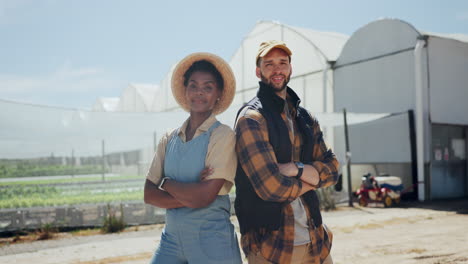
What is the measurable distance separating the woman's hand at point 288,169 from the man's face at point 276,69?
0.31 m

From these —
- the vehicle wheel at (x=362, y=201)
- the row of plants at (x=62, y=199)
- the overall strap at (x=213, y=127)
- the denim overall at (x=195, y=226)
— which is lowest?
the vehicle wheel at (x=362, y=201)

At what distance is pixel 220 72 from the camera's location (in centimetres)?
201

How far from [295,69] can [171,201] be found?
12.0 metres

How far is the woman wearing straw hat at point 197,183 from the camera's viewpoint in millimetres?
1655

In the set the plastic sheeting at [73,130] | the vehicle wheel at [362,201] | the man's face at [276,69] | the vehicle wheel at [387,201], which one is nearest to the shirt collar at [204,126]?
the man's face at [276,69]

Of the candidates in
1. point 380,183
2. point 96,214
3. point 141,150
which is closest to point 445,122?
point 380,183

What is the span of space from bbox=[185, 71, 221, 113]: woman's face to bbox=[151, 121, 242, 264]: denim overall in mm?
127

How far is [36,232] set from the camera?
252 inches

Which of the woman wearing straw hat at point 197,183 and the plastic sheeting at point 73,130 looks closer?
the woman wearing straw hat at point 197,183

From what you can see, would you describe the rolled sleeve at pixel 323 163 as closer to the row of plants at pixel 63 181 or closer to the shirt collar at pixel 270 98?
the shirt collar at pixel 270 98

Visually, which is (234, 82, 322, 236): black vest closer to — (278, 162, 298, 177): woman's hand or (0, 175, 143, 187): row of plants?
(278, 162, 298, 177): woman's hand

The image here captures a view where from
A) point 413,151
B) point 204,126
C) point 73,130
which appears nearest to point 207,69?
point 204,126

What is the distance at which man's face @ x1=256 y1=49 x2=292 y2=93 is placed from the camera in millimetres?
1825

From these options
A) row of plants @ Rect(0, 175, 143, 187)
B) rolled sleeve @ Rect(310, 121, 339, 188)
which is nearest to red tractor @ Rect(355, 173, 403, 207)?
row of plants @ Rect(0, 175, 143, 187)
